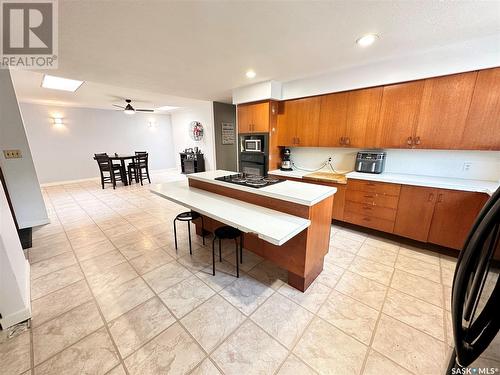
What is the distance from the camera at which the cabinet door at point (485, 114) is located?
6.78 feet

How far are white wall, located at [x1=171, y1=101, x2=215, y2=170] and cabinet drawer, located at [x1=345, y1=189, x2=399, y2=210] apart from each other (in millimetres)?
4307

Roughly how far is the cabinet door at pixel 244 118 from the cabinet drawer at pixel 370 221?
8.12 feet

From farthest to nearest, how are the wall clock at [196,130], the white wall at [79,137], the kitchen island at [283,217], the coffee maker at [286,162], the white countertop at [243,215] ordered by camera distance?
the wall clock at [196,130], the white wall at [79,137], the coffee maker at [286,162], the kitchen island at [283,217], the white countertop at [243,215]

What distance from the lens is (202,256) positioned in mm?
2471

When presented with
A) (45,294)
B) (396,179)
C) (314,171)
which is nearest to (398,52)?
(396,179)

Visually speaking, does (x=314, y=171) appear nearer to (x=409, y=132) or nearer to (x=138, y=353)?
(x=409, y=132)

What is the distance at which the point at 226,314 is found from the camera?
164 centimetres

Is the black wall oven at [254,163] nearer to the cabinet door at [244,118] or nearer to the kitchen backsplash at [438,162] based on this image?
the cabinet door at [244,118]

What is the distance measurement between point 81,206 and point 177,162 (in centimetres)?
499

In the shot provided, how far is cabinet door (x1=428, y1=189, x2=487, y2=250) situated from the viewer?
2150mm

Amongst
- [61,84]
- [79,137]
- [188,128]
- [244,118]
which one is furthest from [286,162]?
[79,137]

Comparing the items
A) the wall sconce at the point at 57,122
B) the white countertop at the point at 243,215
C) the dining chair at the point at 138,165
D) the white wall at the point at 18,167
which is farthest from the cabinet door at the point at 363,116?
the wall sconce at the point at 57,122

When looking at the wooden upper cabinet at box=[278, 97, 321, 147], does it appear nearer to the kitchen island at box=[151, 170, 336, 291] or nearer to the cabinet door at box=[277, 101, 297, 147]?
the cabinet door at box=[277, 101, 297, 147]

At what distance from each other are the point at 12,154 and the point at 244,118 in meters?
3.81
